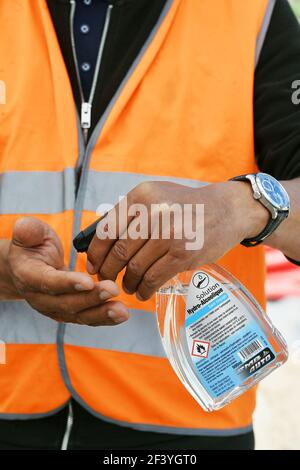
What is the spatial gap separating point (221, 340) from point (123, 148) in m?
0.53

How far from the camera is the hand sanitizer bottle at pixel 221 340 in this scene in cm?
150

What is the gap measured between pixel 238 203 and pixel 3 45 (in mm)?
764

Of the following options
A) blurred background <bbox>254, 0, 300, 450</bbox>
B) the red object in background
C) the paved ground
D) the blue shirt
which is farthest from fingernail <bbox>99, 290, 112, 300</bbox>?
the red object in background

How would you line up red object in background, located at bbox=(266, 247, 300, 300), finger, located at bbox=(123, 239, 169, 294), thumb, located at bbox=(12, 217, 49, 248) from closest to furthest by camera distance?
finger, located at bbox=(123, 239, 169, 294)
thumb, located at bbox=(12, 217, 49, 248)
red object in background, located at bbox=(266, 247, 300, 300)

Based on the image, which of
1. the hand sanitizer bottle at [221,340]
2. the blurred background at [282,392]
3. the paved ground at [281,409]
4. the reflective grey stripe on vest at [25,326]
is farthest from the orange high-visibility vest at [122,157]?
the paved ground at [281,409]

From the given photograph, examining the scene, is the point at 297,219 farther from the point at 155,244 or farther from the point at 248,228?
the point at 155,244

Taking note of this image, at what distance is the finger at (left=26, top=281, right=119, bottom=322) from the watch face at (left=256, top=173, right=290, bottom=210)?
0.37 meters

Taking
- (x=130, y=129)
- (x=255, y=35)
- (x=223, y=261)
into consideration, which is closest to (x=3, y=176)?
(x=130, y=129)

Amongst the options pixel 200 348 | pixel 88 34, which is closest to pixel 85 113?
pixel 88 34

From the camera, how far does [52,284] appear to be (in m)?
1.45

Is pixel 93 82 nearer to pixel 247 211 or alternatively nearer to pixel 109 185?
pixel 109 185

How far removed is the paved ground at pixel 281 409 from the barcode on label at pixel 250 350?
151cm

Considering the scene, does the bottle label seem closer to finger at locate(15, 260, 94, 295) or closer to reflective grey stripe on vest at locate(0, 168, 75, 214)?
finger at locate(15, 260, 94, 295)

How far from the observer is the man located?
5.67 ft
